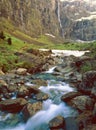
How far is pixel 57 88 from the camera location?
3350cm

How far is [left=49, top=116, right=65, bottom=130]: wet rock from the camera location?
21641 millimetres

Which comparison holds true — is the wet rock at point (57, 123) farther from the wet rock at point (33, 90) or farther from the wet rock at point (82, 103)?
the wet rock at point (33, 90)

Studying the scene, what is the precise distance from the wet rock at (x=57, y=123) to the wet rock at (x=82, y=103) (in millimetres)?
2956

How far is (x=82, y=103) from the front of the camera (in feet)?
82.8

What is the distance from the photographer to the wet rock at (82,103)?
24.5m

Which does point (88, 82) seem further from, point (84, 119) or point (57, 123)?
point (57, 123)

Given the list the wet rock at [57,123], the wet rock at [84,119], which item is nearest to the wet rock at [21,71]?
the wet rock at [84,119]

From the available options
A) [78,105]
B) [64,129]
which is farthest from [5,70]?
[64,129]

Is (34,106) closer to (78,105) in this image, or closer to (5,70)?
(78,105)

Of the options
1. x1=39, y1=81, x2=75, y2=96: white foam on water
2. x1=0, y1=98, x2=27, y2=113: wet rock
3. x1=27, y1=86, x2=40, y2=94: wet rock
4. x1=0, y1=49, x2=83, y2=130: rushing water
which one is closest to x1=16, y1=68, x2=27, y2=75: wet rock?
x1=39, y1=81, x2=75, y2=96: white foam on water

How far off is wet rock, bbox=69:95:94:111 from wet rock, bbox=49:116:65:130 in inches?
116

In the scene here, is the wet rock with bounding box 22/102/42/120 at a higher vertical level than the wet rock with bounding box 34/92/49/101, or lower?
higher

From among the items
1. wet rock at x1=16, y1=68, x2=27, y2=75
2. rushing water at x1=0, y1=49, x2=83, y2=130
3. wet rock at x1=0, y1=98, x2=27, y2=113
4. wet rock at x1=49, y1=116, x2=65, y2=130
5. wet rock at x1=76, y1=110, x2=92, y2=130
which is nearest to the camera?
wet rock at x1=76, y1=110, x2=92, y2=130

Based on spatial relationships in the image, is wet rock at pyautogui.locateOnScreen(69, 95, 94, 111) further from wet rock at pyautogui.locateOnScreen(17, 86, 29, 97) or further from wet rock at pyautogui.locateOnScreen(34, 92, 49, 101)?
wet rock at pyautogui.locateOnScreen(17, 86, 29, 97)
